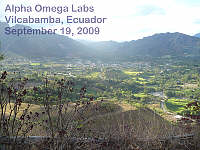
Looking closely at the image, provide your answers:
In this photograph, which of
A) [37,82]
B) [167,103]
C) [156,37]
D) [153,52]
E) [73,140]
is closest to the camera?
[73,140]

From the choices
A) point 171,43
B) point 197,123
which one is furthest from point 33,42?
point 197,123

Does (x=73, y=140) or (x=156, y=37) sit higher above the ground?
(x=156, y=37)

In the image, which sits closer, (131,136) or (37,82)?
(131,136)

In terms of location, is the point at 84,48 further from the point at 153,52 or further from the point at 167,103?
the point at 167,103

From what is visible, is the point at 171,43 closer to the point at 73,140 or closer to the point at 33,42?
the point at 33,42

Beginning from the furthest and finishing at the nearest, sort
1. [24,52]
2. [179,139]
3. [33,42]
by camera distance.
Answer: [33,42], [24,52], [179,139]

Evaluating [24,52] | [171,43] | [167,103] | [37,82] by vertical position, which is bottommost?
[167,103]

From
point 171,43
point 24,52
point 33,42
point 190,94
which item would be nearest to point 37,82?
point 190,94
